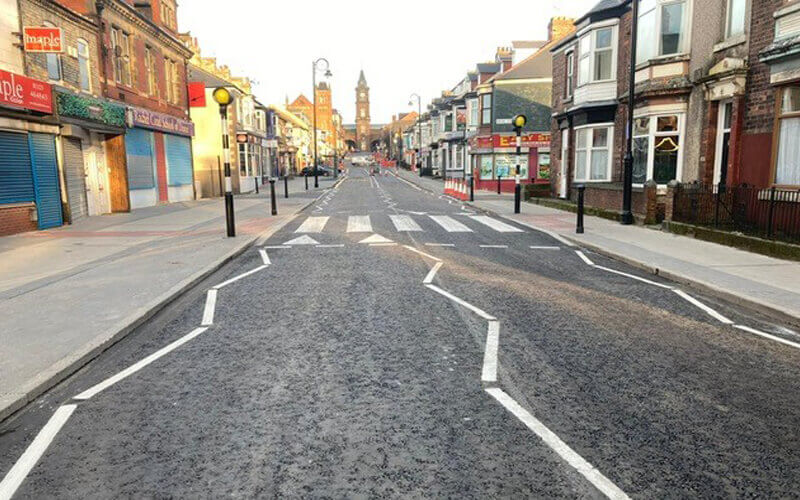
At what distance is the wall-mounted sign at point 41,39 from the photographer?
1492 centimetres

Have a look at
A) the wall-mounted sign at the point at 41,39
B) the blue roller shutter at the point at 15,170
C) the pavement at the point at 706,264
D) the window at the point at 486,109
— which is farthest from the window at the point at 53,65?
the window at the point at 486,109

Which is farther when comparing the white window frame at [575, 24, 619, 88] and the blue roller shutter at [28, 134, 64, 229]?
the white window frame at [575, 24, 619, 88]

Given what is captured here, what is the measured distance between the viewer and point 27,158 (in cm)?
1544

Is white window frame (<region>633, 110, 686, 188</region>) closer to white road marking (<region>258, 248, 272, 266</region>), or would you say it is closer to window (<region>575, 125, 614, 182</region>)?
window (<region>575, 125, 614, 182</region>)

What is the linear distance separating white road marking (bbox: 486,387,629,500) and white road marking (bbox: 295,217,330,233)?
11458 millimetres

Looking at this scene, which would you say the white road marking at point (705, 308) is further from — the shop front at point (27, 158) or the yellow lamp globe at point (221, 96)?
the shop front at point (27, 158)

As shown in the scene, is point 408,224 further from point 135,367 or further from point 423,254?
point 135,367

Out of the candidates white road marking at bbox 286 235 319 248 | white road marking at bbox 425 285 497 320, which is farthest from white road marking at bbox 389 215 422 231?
white road marking at bbox 425 285 497 320

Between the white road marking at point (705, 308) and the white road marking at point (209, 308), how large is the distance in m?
6.39

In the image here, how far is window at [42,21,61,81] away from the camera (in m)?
16.8

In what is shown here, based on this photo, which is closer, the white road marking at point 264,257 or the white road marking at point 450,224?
the white road marking at point 264,257

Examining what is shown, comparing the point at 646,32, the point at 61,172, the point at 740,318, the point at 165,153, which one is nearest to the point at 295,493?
the point at 740,318

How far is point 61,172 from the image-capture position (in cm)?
1717

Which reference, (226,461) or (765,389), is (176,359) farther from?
(765,389)
